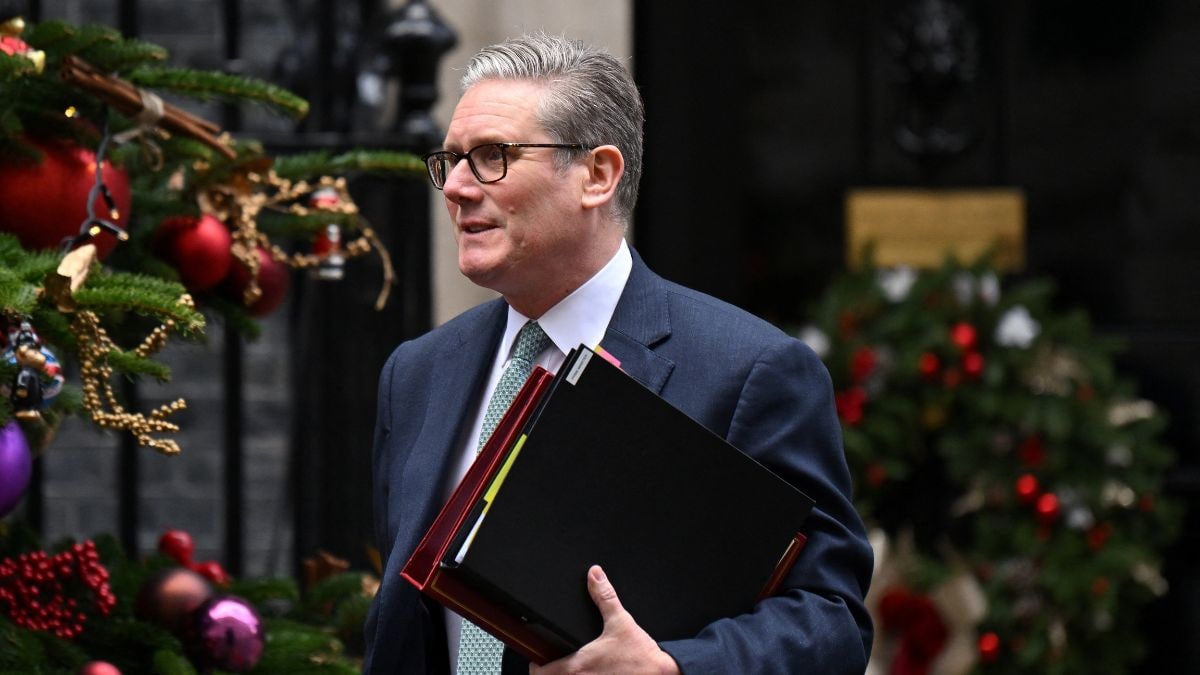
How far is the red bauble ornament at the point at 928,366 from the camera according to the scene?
5.12 metres

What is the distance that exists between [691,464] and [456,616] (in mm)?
445

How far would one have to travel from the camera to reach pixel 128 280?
8.98 ft

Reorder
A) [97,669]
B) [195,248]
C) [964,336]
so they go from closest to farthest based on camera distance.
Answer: [97,669], [195,248], [964,336]

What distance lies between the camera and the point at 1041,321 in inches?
210

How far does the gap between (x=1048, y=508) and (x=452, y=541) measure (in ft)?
10.7

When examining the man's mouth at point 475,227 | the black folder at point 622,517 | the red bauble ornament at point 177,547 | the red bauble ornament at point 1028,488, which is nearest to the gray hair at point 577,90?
the man's mouth at point 475,227

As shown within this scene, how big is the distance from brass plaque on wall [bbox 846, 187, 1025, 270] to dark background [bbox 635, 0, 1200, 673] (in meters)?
0.05

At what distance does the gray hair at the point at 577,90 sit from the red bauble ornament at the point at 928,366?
278 cm

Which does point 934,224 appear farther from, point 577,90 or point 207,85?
point 577,90

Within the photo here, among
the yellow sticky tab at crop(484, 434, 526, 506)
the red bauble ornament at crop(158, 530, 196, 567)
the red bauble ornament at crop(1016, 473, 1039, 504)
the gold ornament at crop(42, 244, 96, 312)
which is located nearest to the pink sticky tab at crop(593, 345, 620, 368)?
the yellow sticky tab at crop(484, 434, 526, 506)

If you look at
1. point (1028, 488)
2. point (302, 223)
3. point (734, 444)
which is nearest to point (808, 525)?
point (734, 444)

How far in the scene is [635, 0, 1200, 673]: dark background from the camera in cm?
Answer: 571

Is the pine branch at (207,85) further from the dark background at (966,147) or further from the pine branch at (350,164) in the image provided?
the dark background at (966,147)

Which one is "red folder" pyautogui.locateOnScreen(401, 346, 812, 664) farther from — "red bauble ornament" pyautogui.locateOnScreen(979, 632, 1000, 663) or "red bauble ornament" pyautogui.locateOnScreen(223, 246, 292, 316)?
"red bauble ornament" pyautogui.locateOnScreen(979, 632, 1000, 663)
